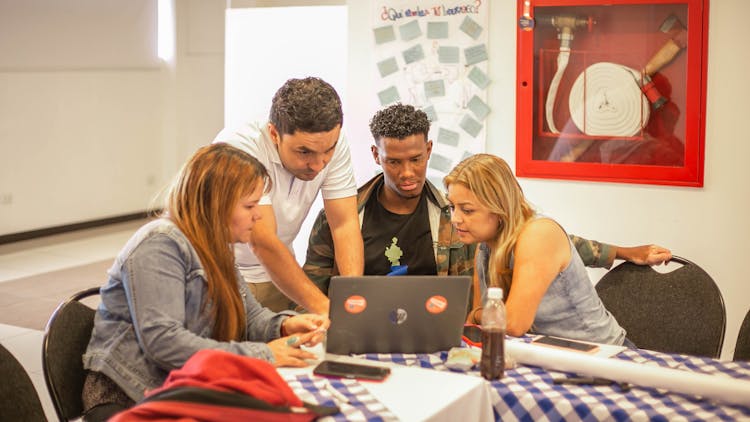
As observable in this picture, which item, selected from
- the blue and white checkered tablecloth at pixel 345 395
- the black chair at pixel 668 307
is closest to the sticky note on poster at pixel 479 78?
the black chair at pixel 668 307

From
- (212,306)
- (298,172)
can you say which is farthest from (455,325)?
(298,172)

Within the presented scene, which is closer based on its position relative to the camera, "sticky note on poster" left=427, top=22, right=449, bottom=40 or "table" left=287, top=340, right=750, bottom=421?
"table" left=287, top=340, right=750, bottom=421

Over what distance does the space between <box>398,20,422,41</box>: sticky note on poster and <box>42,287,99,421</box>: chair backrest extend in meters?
2.11

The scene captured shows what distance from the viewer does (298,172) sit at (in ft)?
9.53

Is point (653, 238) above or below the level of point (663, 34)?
below

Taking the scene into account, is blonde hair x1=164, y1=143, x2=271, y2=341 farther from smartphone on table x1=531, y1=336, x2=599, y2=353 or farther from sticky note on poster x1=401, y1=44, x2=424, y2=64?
sticky note on poster x1=401, y1=44, x2=424, y2=64

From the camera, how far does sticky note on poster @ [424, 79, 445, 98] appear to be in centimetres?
392

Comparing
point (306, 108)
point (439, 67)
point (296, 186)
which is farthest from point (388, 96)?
point (306, 108)

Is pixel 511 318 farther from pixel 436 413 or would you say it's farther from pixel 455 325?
pixel 436 413

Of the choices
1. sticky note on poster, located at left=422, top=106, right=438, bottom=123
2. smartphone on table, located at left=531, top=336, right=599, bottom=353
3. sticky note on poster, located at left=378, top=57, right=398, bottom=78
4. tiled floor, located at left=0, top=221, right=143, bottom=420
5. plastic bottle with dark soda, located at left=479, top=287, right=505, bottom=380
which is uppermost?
sticky note on poster, located at left=378, top=57, right=398, bottom=78

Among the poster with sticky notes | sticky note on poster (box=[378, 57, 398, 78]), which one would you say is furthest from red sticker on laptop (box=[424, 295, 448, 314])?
sticky note on poster (box=[378, 57, 398, 78])

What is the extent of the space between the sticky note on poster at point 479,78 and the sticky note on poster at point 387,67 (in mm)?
355

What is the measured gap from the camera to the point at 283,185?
3070 mm

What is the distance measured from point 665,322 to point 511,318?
0.71 m
